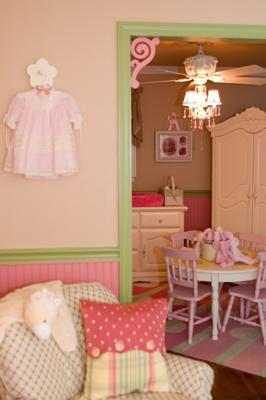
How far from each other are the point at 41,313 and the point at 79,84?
1.34m

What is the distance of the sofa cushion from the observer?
1.88m

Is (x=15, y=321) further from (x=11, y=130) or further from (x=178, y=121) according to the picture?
(x=178, y=121)

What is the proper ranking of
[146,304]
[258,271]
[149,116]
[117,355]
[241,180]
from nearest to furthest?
1. [117,355]
2. [146,304]
3. [258,271]
4. [241,180]
5. [149,116]

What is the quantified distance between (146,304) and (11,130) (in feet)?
4.06

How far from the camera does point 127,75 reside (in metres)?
2.71

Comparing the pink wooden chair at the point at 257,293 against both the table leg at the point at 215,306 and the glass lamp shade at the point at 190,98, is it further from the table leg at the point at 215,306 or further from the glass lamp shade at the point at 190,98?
the glass lamp shade at the point at 190,98

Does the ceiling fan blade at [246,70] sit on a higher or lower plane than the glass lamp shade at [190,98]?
higher

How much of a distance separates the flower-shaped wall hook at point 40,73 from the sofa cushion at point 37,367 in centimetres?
135

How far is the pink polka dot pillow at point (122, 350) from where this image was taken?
203cm

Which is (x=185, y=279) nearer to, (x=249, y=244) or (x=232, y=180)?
(x=249, y=244)

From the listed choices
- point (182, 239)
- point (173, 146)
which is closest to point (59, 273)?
point (182, 239)

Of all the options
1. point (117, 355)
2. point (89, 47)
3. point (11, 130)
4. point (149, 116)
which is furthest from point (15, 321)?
point (149, 116)

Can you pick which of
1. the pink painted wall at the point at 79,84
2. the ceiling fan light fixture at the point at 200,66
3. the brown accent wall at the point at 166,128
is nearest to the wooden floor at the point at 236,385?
the pink painted wall at the point at 79,84

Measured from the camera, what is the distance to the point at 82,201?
276 cm
